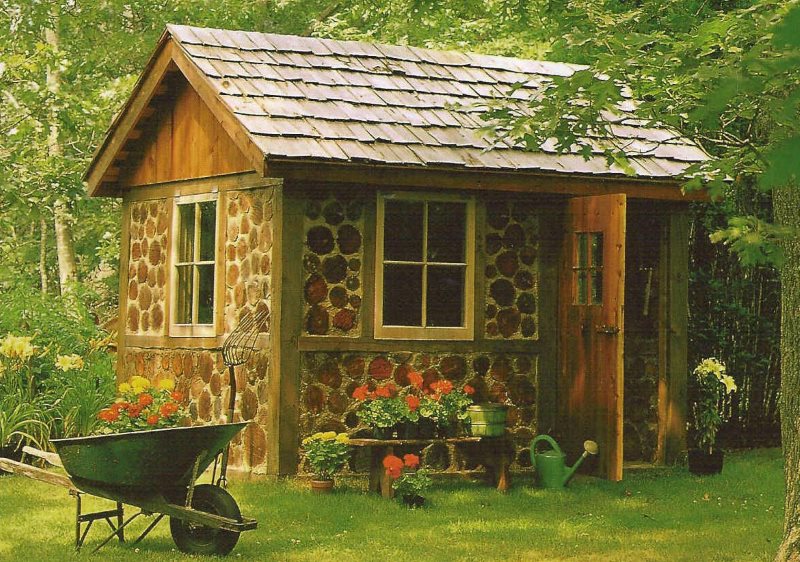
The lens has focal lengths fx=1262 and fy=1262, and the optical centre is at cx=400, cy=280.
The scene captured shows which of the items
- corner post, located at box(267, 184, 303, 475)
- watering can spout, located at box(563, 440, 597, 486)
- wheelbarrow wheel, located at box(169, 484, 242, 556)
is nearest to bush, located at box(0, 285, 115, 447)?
corner post, located at box(267, 184, 303, 475)

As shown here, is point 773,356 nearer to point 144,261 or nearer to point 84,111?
point 144,261

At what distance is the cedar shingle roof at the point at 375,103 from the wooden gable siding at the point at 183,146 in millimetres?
676

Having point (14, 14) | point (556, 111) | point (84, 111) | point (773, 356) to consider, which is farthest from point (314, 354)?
point (14, 14)

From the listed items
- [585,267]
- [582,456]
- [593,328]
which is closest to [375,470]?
[582,456]

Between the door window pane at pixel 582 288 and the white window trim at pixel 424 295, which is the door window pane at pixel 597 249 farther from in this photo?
the white window trim at pixel 424 295

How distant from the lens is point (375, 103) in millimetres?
11078

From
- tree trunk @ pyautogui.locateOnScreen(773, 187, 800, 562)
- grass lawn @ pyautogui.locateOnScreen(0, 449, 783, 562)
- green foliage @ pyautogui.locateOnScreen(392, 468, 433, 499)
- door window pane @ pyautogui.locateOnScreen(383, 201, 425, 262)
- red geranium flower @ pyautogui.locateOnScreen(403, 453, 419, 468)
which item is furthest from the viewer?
door window pane @ pyautogui.locateOnScreen(383, 201, 425, 262)

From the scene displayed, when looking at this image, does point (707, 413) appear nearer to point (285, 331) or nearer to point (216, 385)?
point (285, 331)

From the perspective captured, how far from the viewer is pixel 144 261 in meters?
12.7

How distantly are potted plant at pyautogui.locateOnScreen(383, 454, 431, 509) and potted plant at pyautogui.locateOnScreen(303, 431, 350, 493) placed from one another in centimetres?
42

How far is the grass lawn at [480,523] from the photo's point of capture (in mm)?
7680

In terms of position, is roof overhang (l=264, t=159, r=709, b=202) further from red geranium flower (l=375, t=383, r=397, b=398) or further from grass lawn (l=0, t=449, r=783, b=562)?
grass lawn (l=0, t=449, r=783, b=562)

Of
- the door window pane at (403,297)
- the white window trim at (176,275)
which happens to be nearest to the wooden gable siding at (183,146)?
the white window trim at (176,275)

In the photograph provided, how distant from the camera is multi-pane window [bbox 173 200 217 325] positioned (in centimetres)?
1171
